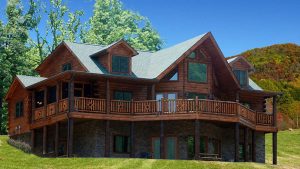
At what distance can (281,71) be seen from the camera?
8531 centimetres

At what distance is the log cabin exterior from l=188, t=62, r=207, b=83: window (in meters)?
0.08

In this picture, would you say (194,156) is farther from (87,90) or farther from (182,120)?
(87,90)

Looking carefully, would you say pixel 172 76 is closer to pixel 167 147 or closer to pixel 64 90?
pixel 167 147

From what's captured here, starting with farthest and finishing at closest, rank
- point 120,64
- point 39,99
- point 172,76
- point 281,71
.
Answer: point 281,71 < point 39,99 < point 172,76 < point 120,64

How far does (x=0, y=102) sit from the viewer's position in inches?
2611

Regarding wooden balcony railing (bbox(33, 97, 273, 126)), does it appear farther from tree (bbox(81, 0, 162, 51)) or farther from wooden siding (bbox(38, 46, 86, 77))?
tree (bbox(81, 0, 162, 51))

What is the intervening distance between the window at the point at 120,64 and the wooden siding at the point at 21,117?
8250 mm

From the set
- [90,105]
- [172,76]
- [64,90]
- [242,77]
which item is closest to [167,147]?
[172,76]

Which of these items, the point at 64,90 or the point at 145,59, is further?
the point at 145,59

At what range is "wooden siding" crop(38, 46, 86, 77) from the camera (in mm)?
50903

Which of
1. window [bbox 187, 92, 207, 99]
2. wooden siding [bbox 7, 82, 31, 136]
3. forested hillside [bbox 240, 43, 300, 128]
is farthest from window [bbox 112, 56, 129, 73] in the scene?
forested hillside [bbox 240, 43, 300, 128]

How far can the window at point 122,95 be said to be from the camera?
49500 millimetres

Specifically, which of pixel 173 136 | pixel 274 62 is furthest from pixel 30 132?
pixel 274 62

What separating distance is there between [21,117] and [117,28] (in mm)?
24861
